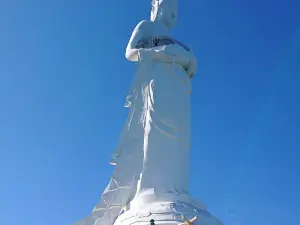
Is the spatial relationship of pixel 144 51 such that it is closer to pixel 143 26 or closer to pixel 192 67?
pixel 143 26

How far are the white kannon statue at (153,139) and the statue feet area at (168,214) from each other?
0.02m

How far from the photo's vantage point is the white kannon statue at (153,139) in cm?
717

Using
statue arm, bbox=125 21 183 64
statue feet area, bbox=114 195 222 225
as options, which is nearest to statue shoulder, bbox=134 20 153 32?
statue arm, bbox=125 21 183 64

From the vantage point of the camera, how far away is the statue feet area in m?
6.47

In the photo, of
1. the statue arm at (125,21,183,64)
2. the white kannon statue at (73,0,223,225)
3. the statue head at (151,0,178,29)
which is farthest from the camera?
the statue head at (151,0,178,29)

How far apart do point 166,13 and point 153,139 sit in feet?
10.5

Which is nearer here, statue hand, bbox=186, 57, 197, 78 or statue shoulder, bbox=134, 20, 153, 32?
statue hand, bbox=186, 57, 197, 78

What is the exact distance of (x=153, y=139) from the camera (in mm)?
7949

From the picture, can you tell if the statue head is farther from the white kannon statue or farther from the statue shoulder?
the statue shoulder

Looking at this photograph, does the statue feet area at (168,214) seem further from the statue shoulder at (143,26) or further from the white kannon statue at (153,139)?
the statue shoulder at (143,26)

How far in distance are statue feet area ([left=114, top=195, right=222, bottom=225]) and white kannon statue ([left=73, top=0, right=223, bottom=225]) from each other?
0.05ft

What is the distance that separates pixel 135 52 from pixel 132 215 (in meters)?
3.33

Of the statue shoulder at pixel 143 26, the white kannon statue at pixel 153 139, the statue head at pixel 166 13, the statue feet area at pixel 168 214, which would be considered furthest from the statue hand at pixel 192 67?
the statue feet area at pixel 168 214

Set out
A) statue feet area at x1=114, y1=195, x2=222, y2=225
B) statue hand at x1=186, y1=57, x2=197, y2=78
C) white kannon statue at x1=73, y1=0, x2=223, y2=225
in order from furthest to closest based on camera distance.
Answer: statue hand at x1=186, y1=57, x2=197, y2=78, white kannon statue at x1=73, y1=0, x2=223, y2=225, statue feet area at x1=114, y1=195, x2=222, y2=225
